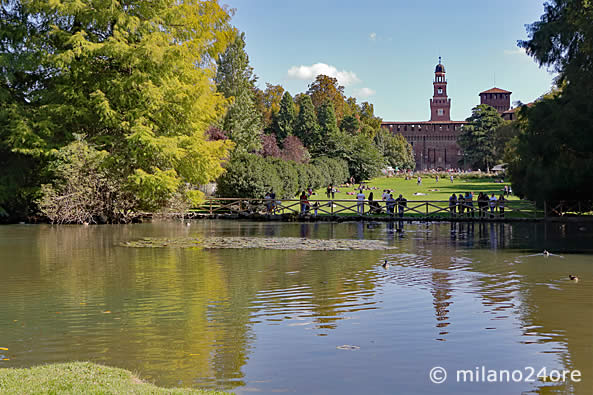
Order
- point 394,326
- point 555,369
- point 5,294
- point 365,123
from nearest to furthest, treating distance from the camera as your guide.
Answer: point 555,369
point 394,326
point 5,294
point 365,123

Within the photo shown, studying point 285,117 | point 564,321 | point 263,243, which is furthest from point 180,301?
point 285,117

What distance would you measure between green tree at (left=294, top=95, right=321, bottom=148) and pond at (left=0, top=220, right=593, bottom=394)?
6063cm

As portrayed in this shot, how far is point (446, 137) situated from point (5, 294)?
161009 millimetres

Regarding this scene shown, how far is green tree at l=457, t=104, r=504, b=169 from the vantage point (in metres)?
107

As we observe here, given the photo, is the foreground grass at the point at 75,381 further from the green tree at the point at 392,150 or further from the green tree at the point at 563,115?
the green tree at the point at 392,150

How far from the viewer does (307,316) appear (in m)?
10.1

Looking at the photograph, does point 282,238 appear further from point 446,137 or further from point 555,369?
point 446,137

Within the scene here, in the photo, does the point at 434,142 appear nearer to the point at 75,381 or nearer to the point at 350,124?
the point at 350,124

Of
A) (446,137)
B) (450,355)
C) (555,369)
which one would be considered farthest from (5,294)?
(446,137)

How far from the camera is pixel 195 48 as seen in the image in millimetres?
32406

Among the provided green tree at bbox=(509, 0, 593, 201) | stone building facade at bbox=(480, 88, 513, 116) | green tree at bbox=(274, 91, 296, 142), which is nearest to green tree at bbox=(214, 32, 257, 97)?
green tree at bbox=(274, 91, 296, 142)

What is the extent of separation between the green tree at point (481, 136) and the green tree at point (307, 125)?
37.5 metres

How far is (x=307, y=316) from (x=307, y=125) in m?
70.1

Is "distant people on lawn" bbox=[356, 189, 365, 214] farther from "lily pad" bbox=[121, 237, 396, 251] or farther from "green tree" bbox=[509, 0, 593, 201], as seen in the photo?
"lily pad" bbox=[121, 237, 396, 251]
